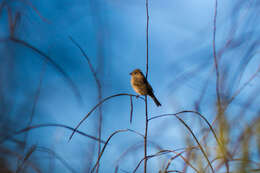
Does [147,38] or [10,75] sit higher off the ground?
[147,38]

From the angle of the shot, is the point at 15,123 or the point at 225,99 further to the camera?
the point at 15,123

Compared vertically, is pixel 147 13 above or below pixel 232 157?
above

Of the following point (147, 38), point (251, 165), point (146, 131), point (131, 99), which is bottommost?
point (251, 165)

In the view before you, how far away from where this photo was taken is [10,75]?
3.21 feet

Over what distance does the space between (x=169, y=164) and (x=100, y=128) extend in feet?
0.92

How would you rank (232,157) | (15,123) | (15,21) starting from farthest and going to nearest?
(15,123) → (15,21) → (232,157)

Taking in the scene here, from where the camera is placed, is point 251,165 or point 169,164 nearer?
point 251,165

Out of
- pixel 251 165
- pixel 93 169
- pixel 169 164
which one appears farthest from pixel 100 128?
pixel 251 165

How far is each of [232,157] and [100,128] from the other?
0.46 m

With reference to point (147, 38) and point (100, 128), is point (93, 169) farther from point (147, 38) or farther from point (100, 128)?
point (147, 38)

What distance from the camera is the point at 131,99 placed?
105 centimetres

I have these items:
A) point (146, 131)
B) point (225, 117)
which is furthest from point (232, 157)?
point (146, 131)

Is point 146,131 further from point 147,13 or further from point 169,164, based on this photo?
point 147,13

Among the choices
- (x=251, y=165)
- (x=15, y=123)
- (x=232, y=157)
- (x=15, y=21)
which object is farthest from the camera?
(x=15, y=123)
